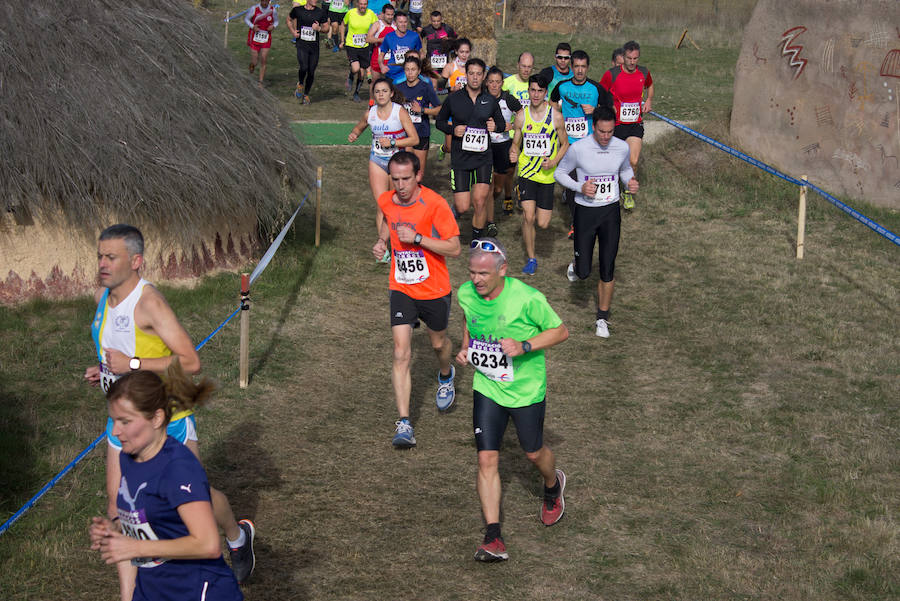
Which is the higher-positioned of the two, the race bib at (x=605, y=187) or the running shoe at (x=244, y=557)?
the race bib at (x=605, y=187)

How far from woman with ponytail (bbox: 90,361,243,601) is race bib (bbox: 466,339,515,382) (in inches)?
92.7

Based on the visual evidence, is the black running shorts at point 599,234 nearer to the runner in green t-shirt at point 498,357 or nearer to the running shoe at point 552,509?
the running shoe at point 552,509

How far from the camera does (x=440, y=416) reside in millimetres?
8414

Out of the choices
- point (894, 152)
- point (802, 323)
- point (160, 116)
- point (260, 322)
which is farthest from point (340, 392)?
point (894, 152)

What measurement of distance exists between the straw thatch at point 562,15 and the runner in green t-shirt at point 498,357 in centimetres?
2432

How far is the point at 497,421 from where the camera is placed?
606cm

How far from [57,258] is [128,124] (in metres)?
1.51

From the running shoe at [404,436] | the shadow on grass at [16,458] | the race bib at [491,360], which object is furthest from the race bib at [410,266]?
the shadow on grass at [16,458]

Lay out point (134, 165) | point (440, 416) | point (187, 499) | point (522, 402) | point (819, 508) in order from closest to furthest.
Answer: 1. point (187, 499)
2. point (522, 402)
3. point (819, 508)
4. point (440, 416)
5. point (134, 165)

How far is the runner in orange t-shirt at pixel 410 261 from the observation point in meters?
7.50

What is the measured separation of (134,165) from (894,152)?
9.65 metres

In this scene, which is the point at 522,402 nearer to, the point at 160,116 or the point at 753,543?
the point at 753,543

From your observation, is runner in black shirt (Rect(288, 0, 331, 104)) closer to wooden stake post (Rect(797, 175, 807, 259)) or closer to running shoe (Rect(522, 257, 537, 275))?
running shoe (Rect(522, 257, 537, 275))

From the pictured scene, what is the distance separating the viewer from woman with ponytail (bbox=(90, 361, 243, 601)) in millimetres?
3576
